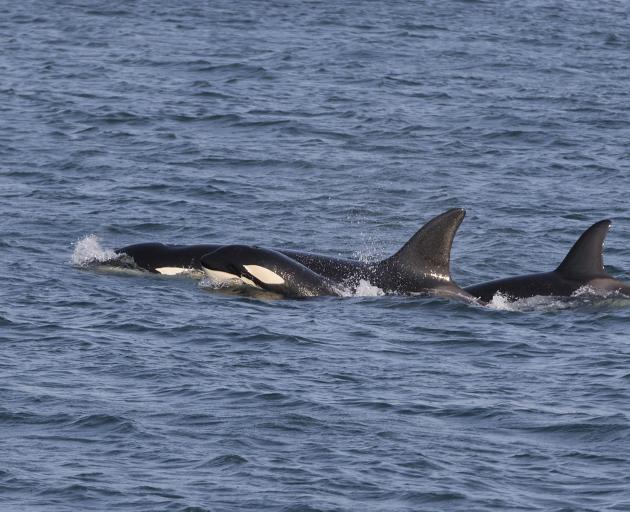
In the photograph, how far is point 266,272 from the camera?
21.5 meters

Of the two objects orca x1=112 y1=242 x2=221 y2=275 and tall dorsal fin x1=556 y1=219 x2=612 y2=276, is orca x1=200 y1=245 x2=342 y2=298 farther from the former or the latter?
tall dorsal fin x1=556 y1=219 x2=612 y2=276

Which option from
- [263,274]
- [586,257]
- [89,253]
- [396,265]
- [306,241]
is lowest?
[306,241]

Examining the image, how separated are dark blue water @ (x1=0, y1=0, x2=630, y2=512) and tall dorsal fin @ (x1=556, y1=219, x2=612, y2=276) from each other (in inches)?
28.4

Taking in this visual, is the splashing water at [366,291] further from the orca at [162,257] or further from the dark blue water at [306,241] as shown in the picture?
the orca at [162,257]

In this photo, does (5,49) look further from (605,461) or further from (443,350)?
(605,461)

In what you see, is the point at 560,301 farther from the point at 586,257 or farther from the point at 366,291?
the point at 366,291

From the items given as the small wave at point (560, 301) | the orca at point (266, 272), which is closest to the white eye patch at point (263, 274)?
the orca at point (266, 272)

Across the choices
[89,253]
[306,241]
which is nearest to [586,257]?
[306,241]

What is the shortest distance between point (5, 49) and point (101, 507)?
31.4 metres

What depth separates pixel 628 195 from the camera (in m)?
29.1

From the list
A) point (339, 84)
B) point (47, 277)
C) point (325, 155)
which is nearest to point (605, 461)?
point (47, 277)

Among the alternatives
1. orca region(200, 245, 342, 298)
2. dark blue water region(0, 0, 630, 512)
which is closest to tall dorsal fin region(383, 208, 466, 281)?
dark blue water region(0, 0, 630, 512)

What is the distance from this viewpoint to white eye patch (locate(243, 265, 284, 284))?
845 inches

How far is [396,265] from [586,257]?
2.61m
